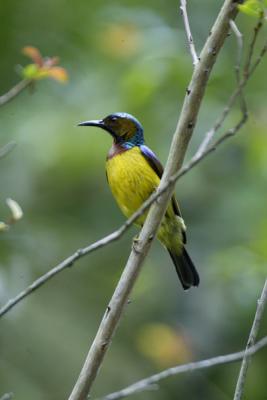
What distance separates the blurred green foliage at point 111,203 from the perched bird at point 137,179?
0.90 metres

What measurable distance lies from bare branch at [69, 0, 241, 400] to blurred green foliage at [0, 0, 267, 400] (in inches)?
111

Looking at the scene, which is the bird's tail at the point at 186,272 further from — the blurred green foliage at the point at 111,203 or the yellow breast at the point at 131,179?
the blurred green foliage at the point at 111,203

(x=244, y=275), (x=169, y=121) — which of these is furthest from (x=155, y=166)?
(x=169, y=121)

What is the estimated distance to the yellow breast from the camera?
14.4 feet

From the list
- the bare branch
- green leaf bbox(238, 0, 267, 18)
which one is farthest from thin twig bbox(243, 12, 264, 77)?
the bare branch

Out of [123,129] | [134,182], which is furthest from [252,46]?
[123,129]

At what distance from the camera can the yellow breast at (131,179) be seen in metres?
4.39

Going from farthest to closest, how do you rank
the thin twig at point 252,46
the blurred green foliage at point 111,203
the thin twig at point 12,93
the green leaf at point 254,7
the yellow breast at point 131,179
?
the blurred green foliage at point 111,203 → the yellow breast at point 131,179 → the green leaf at point 254,7 → the thin twig at point 252,46 → the thin twig at point 12,93

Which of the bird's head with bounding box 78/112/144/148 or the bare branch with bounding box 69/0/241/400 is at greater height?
the bare branch with bounding box 69/0/241/400

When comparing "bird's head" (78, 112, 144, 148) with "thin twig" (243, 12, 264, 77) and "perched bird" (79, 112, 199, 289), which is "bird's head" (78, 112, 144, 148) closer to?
"perched bird" (79, 112, 199, 289)

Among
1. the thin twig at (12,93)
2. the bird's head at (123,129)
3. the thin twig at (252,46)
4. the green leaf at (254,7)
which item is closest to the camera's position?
the thin twig at (12,93)

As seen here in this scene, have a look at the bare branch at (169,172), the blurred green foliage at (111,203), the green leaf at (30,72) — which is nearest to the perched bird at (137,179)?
the blurred green foliage at (111,203)

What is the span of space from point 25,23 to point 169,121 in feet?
5.81

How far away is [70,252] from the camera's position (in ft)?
23.1
